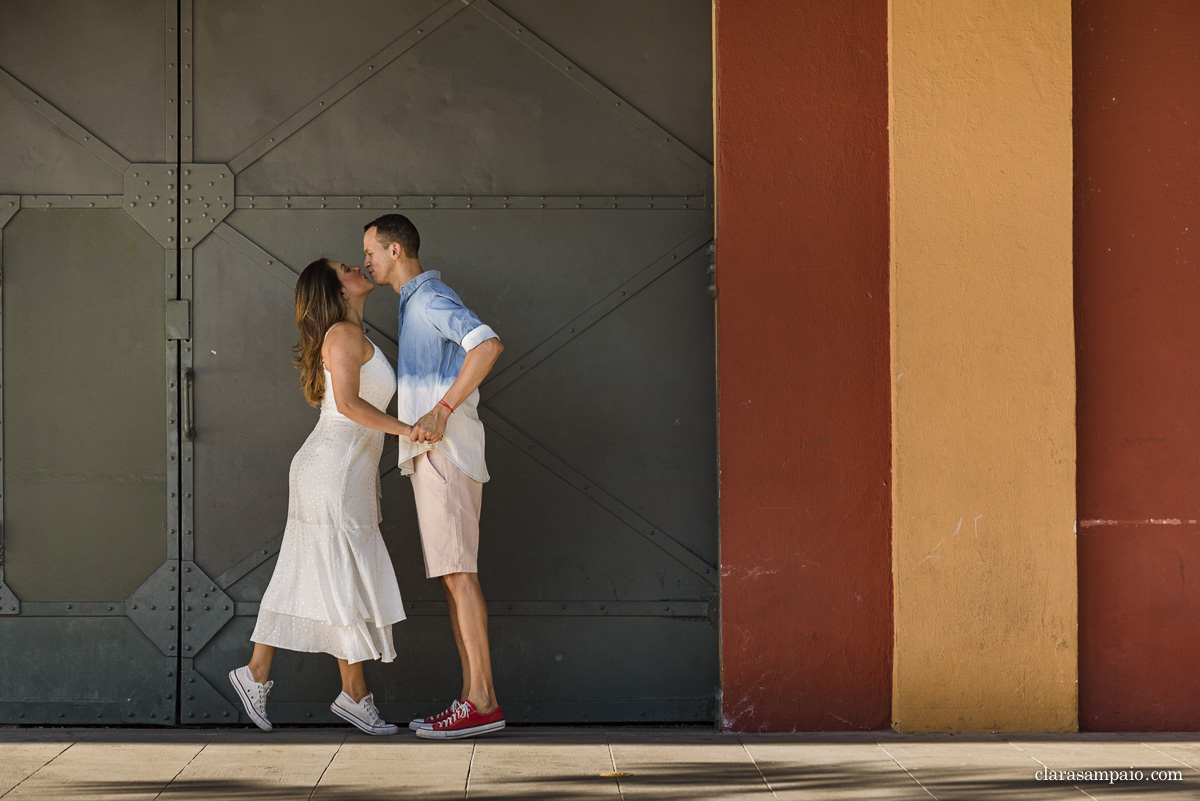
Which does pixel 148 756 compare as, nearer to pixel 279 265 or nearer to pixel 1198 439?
pixel 279 265

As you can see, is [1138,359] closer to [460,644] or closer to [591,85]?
[591,85]

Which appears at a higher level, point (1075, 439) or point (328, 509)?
point (1075, 439)

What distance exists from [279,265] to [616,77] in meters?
1.71

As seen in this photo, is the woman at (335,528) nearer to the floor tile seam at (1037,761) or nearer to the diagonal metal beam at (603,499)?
the diagonal metal beam at (603,499)

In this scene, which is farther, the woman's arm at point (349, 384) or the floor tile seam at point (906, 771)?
the woman's arm at point (349, 384)

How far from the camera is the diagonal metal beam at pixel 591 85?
4.68 metres

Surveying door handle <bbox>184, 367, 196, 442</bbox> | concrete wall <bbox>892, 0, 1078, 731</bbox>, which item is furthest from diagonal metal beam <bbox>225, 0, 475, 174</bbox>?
concrete wall <bbox>892, 0, 1078, 731</bbox>

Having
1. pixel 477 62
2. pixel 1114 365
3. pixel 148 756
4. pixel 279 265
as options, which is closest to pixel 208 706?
pixel 148 756

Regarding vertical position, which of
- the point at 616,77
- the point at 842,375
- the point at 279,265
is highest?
the point at 616,77

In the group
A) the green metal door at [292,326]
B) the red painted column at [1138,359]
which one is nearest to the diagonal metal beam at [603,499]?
the green metal door at [292,326]

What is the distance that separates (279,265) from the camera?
15.2 feet

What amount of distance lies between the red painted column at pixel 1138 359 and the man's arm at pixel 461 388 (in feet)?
8.23

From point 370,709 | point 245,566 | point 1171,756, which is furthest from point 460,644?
point 1171,756

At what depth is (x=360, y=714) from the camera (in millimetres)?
4293
